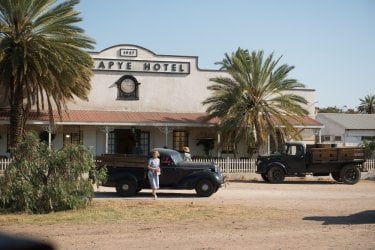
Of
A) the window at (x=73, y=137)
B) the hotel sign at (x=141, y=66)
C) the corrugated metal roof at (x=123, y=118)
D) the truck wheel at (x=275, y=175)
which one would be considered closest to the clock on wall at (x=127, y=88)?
the hotel sign at (x=141, y=66)

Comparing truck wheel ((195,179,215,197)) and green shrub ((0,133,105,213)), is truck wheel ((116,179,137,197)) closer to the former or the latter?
truck wheel ((195,179,215,197))

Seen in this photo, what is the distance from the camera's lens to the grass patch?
10961 mm

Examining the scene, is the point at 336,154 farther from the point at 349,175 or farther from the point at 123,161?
the point at 123,161

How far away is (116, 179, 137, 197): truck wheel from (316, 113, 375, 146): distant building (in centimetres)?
3194

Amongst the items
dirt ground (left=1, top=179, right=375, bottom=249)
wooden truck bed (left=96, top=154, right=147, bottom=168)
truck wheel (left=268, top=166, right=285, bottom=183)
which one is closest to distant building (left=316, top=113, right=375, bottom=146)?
truck wheel (left=268, top=166, right=285, bottom=183)

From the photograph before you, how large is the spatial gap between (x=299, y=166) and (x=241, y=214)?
36.3ft

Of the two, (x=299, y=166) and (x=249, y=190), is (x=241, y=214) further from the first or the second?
(x=299, y=166)

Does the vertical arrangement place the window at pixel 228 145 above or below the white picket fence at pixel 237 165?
above

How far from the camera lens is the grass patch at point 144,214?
36.0 ft

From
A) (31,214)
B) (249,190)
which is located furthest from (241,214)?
(249,190)

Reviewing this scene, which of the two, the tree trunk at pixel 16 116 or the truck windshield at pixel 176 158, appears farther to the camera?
the tree trunk at pixel 16 116

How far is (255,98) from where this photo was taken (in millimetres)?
28188

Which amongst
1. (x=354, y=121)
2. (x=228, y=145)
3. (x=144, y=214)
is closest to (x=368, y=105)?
(x=354, y=121)

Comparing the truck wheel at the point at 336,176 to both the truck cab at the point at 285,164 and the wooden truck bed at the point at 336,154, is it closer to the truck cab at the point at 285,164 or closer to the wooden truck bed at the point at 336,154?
the wooden truck bed at the point at 336,154
